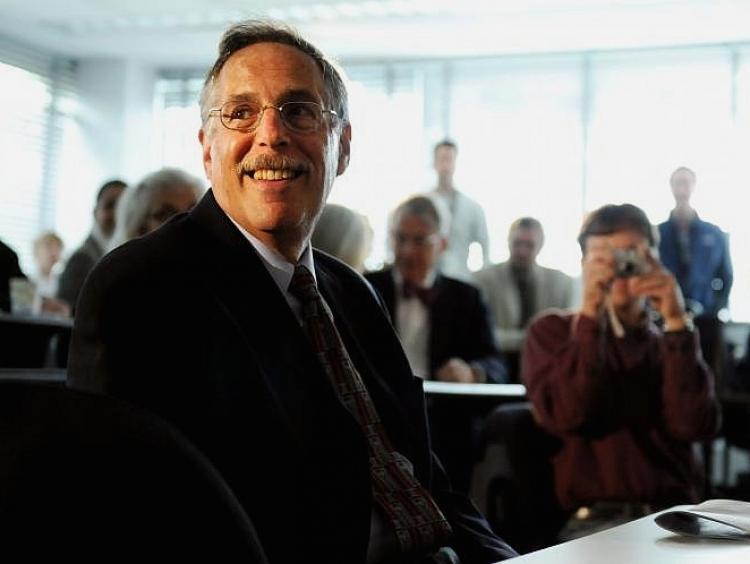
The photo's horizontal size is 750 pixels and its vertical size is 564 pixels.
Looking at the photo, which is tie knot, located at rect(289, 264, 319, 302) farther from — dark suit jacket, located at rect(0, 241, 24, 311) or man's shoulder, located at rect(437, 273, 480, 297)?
dark suit jacket, located at rect(0, 241, 24, 311)

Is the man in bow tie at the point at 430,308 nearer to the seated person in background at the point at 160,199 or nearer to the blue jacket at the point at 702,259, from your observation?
the seated person in background at the point at 160,199

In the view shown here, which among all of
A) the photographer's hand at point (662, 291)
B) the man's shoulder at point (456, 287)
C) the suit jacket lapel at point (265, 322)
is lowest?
the suit jacket lapel at point (265, 322)

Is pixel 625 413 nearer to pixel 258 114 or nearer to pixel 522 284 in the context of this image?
pixel 258 114

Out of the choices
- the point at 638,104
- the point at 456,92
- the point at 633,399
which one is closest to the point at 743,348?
the point at 633,399

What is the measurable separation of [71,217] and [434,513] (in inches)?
448

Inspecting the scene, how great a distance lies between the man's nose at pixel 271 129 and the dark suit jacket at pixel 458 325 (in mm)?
2419

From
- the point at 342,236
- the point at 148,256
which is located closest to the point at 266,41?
the point at 148,256

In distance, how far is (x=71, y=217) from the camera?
12.4 m

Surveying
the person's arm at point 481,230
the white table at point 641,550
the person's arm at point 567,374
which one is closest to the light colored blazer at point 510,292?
the person's arm at point 481,230

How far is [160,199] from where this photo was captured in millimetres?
3543

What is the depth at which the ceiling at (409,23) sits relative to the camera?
9.70 meters

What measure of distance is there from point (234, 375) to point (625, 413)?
179 centimetres

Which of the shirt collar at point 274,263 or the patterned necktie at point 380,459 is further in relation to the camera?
the shirt collar at point 274,263

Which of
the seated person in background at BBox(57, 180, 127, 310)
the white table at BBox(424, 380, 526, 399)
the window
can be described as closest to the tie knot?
the white table at BBox(424, 380, 526, 399)
